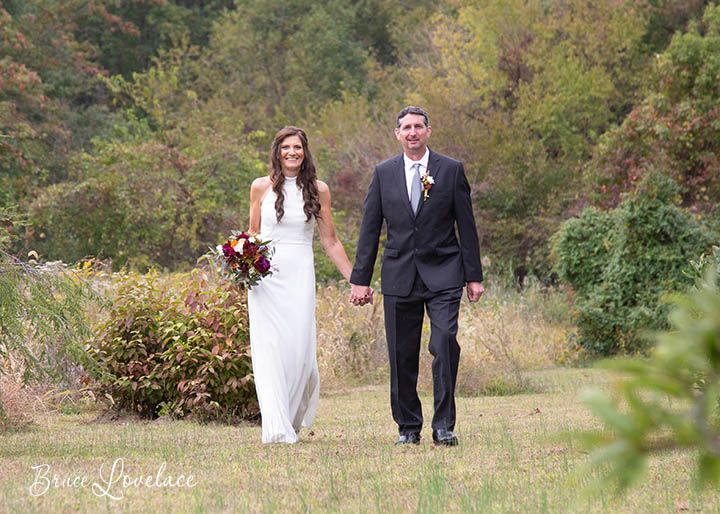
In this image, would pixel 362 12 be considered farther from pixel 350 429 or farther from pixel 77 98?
pixel 350 429

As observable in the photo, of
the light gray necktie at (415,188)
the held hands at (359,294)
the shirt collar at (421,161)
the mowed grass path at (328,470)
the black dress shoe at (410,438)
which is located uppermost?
the shirt collar at (421,161)

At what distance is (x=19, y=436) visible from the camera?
8.02m

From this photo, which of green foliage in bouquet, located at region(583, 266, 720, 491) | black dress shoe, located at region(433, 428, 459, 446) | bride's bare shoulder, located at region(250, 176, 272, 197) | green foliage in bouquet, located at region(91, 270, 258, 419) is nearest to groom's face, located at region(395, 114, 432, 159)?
bride's bare shoulder, located at region(250, 176, 272, 197)

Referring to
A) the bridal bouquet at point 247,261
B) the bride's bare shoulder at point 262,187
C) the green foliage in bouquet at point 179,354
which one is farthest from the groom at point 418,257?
the green foliage in bouquet at point 179,354

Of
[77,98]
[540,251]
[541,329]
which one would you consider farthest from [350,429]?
[77,98]

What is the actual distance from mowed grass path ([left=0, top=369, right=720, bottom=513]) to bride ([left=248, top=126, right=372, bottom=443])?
0.29 m

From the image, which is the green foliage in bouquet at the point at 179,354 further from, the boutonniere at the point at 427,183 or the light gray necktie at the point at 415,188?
the boutonniere at the point at 427,183

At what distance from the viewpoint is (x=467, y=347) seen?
13.3 m

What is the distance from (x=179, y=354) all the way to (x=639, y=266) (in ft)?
29.0

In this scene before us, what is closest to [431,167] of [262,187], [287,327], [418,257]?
[418,257]

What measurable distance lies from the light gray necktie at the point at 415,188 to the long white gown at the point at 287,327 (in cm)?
106

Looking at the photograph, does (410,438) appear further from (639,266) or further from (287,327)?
(639,266)

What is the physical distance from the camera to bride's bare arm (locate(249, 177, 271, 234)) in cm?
797
